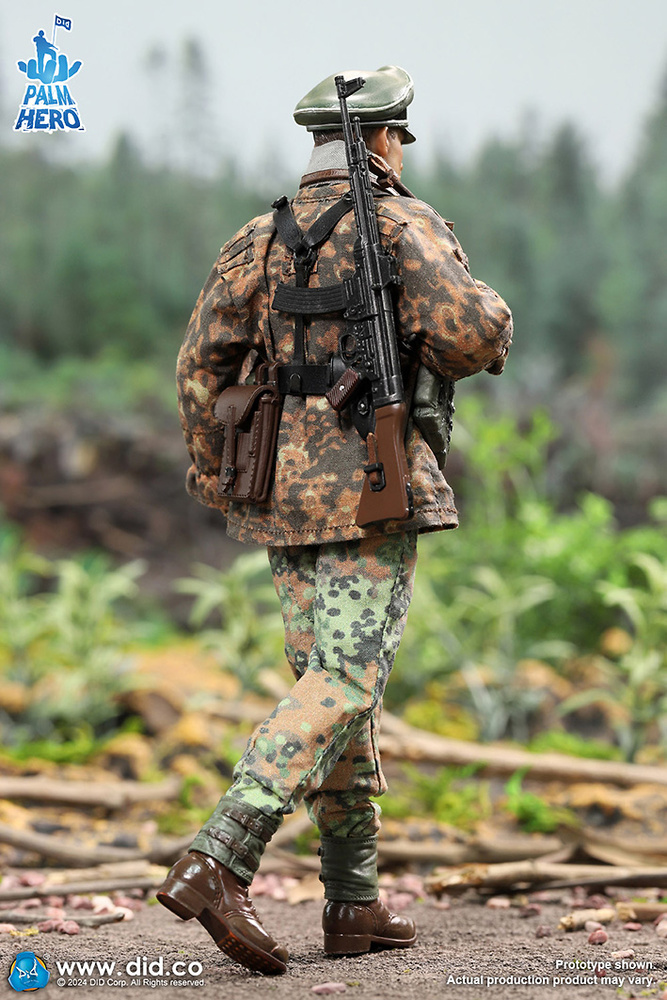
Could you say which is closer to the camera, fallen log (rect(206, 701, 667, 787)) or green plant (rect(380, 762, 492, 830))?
fallen log (rect(206, 701, 667, 787))

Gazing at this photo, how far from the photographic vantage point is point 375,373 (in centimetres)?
242

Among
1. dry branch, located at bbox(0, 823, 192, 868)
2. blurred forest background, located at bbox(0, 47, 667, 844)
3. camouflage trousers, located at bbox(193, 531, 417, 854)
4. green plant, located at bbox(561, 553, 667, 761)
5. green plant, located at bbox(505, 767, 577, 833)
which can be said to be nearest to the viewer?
camouflage trousers, located at bbox(193, 531, 417, 854)

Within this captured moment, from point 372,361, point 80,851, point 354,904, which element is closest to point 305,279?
point 372,361

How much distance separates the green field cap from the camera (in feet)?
8.45

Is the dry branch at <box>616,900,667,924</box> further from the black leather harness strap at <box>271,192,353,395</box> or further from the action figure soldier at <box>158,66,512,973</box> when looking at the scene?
the black leather harness strap at <box>271,192,353,395</box>

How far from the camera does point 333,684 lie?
2396 millimetres

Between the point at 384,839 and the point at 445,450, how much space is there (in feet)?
6.79

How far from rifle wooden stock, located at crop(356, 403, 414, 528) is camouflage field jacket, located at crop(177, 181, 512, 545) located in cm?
6

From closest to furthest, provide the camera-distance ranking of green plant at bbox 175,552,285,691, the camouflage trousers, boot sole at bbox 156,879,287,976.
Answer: boot sole at bbox 156,879,287,976
the camouflage trousers
green plant at bbox 175,552,285,691

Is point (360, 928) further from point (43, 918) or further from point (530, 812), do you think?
point (530, 812)

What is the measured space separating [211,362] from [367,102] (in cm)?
78

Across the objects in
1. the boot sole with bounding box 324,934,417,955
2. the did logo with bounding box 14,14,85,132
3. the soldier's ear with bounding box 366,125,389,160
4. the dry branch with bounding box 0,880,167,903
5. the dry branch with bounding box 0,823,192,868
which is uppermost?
the did logo with bounding box 14,14,85,132

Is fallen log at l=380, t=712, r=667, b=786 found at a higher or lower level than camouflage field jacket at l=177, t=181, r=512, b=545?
lower

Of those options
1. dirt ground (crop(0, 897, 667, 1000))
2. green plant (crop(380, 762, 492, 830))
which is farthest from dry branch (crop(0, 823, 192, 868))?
green plant (crop(380, 762, 492, 830))
